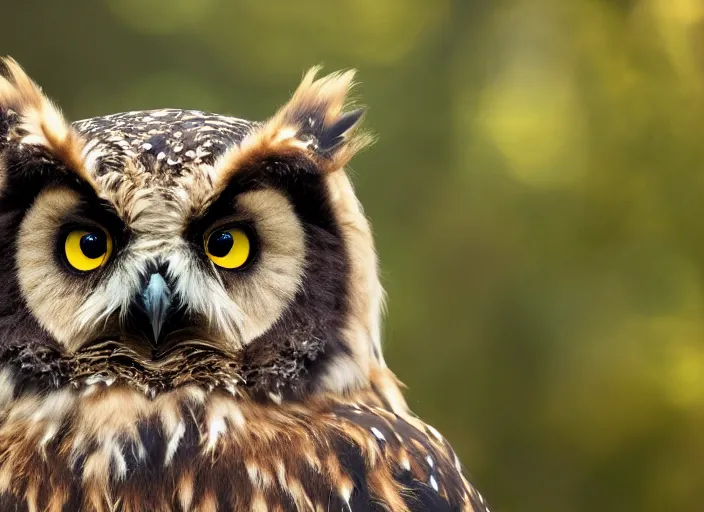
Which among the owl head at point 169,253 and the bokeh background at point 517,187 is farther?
the bokeh background at point 517,187

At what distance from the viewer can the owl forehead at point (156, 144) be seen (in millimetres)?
1273

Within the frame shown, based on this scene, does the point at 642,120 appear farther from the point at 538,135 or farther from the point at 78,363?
the point at 78,363

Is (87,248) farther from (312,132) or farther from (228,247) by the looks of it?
(312,132)

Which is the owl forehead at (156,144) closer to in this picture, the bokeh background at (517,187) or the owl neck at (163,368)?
the owl neck at (163,368)

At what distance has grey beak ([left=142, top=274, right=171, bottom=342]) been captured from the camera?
1.24 meters

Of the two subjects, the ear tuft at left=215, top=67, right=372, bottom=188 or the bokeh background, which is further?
the bokeh background

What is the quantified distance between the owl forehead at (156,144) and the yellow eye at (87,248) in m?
0.09

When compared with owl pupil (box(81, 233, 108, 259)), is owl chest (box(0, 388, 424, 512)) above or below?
below

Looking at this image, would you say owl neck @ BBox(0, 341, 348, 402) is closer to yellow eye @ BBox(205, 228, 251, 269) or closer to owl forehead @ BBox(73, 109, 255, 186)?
yellow eye @ BBox(205, 228, 251, 269)

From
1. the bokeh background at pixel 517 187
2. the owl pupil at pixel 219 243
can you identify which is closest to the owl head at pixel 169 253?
the owl pupil at pixel 219 243

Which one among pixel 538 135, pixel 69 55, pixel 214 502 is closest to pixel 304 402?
pixel 214 502

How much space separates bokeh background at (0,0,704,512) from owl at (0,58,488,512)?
2.95 meters

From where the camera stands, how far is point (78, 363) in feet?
4.37

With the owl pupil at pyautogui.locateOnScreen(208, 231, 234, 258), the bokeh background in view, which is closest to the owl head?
the owl pupil at pyautogui.locateOnScreen(208, 231, 234, 258)
